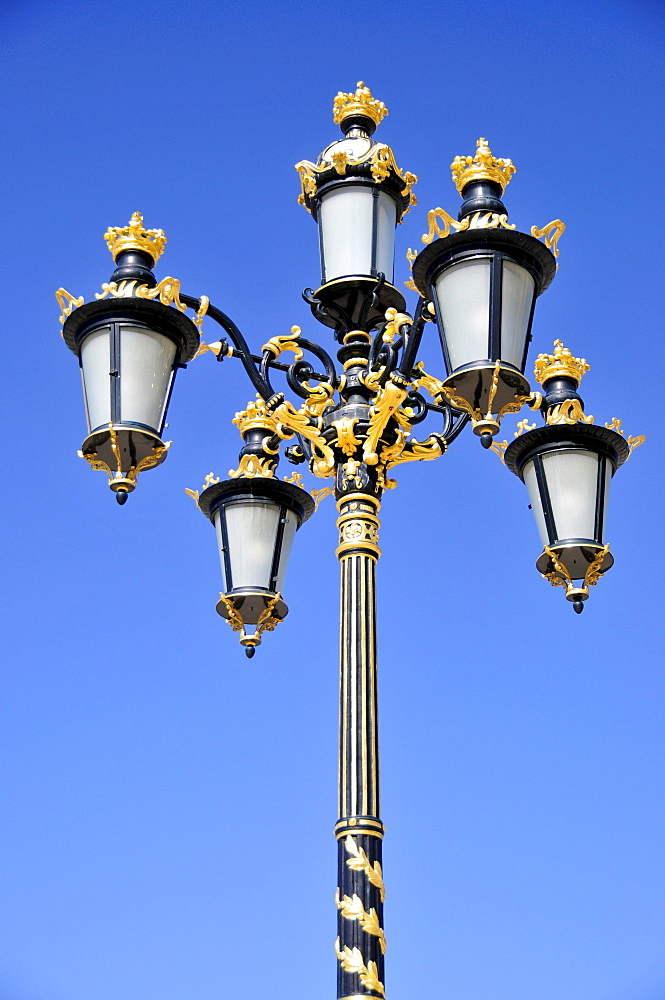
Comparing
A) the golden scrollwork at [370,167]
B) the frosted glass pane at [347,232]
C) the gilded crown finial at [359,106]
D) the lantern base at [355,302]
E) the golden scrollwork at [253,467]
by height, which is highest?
the gilded crown finial at [359,106]

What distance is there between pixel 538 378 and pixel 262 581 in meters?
2.13

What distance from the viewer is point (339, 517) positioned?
695 centimetres

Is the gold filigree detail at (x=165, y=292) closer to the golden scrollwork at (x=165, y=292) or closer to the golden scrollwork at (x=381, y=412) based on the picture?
the golden scrollwork at (x=165, y=292)

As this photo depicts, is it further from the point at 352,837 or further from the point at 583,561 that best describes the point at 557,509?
the point at 352,837

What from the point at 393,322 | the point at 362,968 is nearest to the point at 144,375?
the point at 393,322

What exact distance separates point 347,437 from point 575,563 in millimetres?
1493

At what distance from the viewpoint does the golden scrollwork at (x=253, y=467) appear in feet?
26.4

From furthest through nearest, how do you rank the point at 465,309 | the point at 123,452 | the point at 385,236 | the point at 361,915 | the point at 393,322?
the point at 385,236
the point at 393,322
the point at 123,452
the point at 465,309
the point at 361,915

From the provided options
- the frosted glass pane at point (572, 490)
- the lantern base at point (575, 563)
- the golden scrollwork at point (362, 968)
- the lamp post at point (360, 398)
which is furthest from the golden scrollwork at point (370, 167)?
the golden scrollwork at point (362, 968)

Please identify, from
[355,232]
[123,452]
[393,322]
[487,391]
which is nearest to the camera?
[487,391]

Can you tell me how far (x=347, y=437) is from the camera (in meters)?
6.98

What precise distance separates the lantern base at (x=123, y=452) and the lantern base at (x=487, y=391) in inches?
56.9

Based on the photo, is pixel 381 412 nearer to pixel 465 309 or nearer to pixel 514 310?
pixel 465 309

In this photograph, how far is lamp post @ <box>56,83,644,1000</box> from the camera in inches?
244
